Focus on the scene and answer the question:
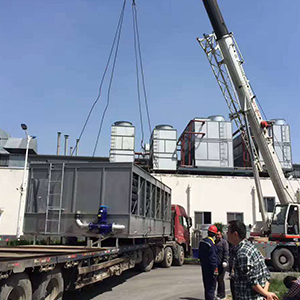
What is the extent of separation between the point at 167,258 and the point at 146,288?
5108 mm

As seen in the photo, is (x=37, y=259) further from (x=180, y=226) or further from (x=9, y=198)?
(x=9, y=198)

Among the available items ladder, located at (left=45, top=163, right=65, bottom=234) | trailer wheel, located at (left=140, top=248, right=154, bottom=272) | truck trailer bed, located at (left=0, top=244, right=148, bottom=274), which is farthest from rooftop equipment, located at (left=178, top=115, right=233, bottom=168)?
truck trailer bed, located at (left=0, top=244, right=148, bottom=274)

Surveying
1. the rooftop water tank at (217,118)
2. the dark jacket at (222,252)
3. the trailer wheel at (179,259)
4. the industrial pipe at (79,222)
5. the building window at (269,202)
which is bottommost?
the trailer wheel at (179,259)

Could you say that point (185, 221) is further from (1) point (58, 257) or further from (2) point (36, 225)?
(1) point (58, 257)

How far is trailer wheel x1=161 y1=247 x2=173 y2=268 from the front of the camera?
14359mm

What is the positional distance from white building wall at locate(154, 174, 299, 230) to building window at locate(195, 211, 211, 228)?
225mm

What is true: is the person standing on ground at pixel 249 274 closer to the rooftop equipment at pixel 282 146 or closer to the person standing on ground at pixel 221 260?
the person standing on ground at pixel 221 260

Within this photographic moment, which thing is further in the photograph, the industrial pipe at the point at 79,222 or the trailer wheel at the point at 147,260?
the trailer wheel at the point at 147,260

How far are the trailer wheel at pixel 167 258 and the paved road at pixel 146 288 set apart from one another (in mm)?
1821

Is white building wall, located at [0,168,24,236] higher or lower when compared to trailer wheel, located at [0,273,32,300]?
higher

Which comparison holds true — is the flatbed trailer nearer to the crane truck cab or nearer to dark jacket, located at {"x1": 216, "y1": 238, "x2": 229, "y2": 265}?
dark jacket, located at {"x1": 216, "y1": 238, "x2": 229, "y2": 265}

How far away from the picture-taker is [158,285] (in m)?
10.0

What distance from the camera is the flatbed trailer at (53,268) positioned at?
15.6ft

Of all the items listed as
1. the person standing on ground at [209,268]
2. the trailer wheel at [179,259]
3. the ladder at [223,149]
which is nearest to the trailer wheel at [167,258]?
the trailer wheel at [179,259]
